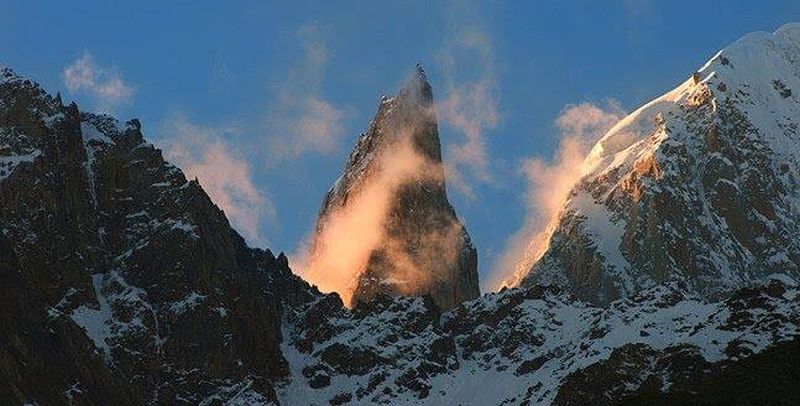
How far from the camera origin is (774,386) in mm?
193125

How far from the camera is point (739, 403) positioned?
192625 millimetres

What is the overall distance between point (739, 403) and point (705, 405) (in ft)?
23.4

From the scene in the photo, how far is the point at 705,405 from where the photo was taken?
19925 centimetres

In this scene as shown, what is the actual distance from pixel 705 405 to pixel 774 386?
9.10 m

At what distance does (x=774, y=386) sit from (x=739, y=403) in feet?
13.6
